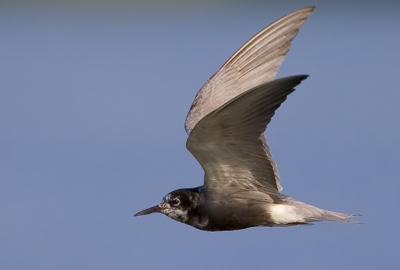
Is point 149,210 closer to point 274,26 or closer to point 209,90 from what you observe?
point 209,90

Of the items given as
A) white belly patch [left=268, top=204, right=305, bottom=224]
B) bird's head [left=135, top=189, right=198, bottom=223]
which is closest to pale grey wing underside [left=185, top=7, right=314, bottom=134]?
bird's head [left=135, top=189, right=198, bottom=223]

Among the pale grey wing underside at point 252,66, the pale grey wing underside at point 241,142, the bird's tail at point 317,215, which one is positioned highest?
the pale grey wing underside at point 252,66

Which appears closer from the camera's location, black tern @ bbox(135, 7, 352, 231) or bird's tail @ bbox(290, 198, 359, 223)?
black tern @ bbox(135, 7, 352, 231)

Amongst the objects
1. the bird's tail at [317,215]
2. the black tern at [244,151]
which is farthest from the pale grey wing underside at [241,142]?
the bird's tail at [317,215]

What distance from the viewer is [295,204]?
3162 mm

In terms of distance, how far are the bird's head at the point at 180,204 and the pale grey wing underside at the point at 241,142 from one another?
0.27 ft

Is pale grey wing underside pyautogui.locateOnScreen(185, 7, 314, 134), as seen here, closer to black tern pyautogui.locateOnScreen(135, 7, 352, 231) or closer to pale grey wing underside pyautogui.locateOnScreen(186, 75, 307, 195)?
black tern pyautogui.locateOnScreen(135, 7, 352, 231)

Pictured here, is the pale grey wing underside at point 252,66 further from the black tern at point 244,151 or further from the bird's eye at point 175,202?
Answer: the bird's eye at point 175,202

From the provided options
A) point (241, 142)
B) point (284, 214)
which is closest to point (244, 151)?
point (241, 142)

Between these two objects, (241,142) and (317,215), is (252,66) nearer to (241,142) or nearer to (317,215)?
(241,142)

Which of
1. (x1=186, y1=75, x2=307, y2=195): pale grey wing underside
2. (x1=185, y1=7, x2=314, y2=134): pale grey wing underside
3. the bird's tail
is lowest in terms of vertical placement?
the bird's tail

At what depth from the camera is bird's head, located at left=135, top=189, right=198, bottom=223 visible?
3238mm

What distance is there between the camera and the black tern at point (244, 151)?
2.90 meters

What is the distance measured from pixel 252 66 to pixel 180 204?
22.6 inches
